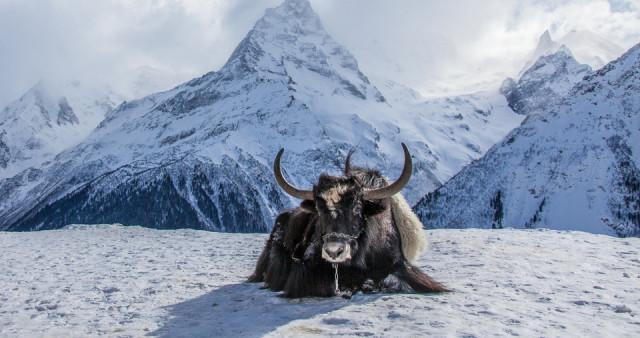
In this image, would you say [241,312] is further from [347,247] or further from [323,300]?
[347,247]

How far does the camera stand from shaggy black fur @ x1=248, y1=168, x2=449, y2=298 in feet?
25.6

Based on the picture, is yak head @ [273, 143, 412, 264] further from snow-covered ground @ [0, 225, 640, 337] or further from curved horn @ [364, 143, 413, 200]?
snow-covered ground @ [0, 225, 640, 337]

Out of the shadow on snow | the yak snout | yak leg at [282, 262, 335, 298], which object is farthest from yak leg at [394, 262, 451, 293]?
the yak snout

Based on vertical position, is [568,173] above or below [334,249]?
above

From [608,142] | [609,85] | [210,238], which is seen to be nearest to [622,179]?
[608,142]

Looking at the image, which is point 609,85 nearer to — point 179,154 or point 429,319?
point 179,154

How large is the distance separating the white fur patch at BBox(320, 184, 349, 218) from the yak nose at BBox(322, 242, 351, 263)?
733mm

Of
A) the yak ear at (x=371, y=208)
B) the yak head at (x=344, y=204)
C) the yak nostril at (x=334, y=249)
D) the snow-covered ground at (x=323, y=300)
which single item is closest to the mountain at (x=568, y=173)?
the snow-covered ground at (x=323, y=300)

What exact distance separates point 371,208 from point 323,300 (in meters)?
1.61

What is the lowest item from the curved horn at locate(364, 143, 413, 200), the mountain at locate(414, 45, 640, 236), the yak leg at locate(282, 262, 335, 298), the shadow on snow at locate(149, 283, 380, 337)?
the shadow on snow at locate(149, 283, 380, 337)

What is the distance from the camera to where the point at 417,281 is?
810cm

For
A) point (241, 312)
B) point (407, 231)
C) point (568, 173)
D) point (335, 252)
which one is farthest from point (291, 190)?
point (568, 173)

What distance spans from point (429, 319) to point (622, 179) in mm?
138445

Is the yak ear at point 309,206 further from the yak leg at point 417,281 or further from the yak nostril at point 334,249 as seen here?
the yak leg at point 417,281
